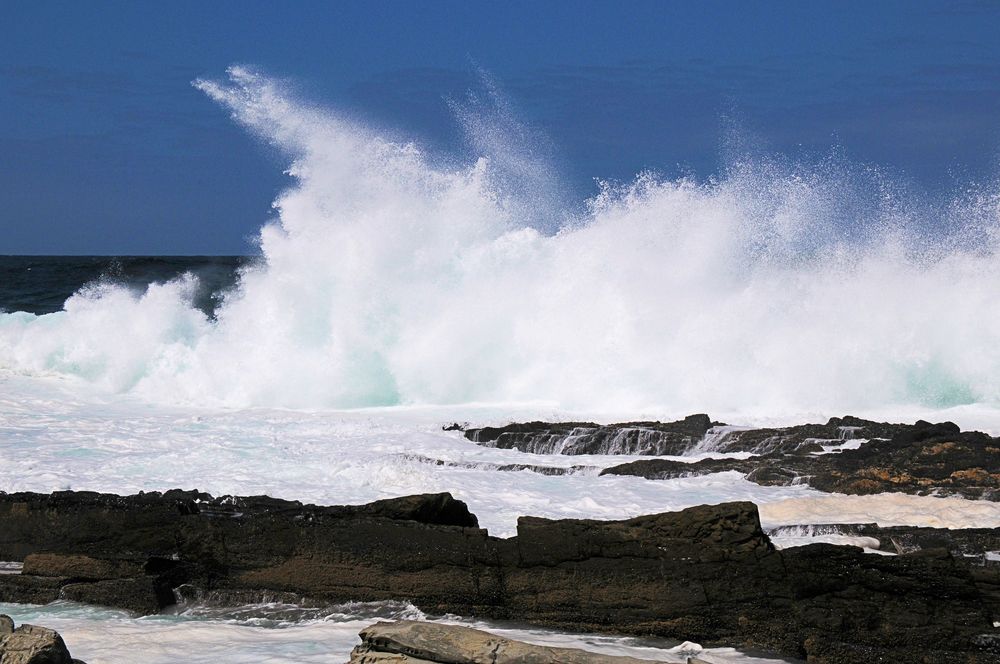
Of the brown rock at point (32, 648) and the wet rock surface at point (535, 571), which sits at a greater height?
the wet rock surface at point (535, 571)

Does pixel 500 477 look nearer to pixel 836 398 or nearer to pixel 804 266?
pixel 836 398

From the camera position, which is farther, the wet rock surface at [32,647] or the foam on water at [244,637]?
the foam on water at [244,637]

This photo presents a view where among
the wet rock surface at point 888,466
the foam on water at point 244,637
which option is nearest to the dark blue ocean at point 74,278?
the wet rock surface at point 888,466

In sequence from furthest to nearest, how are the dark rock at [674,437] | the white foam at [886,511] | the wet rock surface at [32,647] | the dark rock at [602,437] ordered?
1. the dark rock at [602,437]
2. the dark rock at [674,437]
3. the white foam at [886,511]
4. the wet rock surface at [32,647]

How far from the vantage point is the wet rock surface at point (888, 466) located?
983 cm

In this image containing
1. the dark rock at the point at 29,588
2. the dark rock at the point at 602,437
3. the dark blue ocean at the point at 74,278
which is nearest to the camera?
the dark rock at the point at 29,588

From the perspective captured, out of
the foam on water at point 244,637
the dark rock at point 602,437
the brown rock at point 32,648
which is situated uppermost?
the dark rock at point 602,437

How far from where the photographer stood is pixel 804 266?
827 inches

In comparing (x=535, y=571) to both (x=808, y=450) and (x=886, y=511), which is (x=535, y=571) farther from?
(x=808, y=450)

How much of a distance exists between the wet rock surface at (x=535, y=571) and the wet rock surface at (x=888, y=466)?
3.83m

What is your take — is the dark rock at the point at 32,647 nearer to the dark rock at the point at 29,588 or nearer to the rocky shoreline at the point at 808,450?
the dark rock at the point at 29,588

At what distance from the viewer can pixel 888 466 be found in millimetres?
10477

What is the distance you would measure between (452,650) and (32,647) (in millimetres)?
1821

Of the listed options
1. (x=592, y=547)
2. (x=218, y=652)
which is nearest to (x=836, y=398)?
(x=592, y=547)
